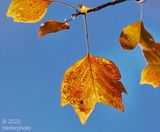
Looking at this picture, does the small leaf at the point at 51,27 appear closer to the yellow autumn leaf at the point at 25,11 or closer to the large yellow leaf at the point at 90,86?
the yellow autumn leaf at the point at 25,11

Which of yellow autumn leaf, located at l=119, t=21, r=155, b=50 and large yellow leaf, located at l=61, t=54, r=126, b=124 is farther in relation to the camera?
large yellow leaf, located at l=61, t=54, r=126, b=124

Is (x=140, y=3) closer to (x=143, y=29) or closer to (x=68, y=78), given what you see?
(x=143, y=29)

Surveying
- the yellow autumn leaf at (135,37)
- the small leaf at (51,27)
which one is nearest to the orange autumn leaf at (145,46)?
the yellow autumn leaf at (135,37)

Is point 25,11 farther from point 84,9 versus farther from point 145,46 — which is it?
point 145,46

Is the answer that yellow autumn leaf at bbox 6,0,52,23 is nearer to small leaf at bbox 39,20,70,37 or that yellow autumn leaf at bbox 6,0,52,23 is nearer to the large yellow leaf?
small leaf at bbox 39,20,70,37

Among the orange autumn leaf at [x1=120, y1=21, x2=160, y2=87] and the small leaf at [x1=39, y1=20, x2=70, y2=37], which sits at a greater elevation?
the small leaf at [x1=39, y1=20, x2=70, y2=37]

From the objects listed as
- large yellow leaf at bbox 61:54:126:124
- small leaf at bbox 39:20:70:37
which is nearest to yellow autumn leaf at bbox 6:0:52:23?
small leaf at bbox 39:20:70:37
